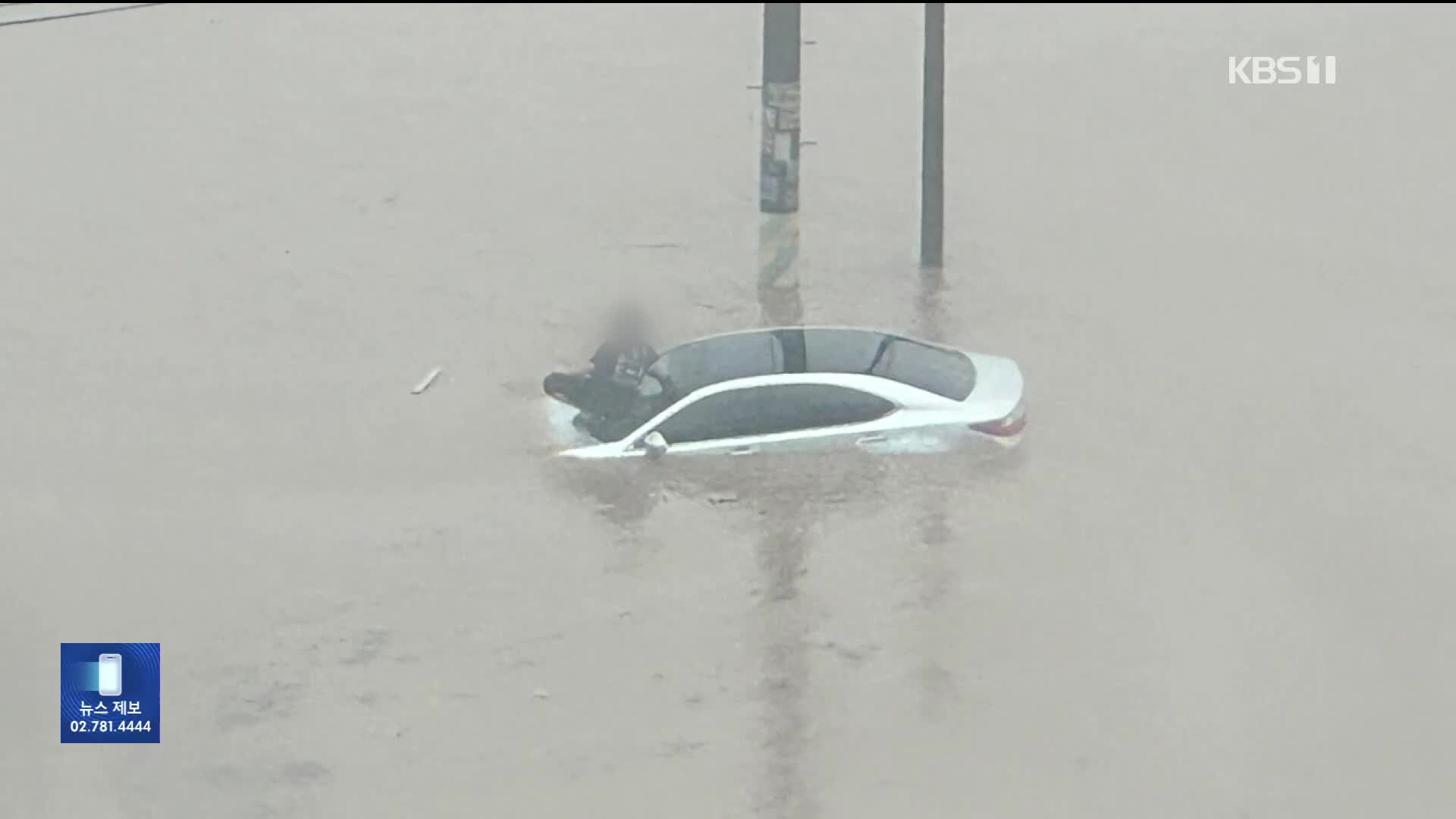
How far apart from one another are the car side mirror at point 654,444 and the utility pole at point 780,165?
3147mm

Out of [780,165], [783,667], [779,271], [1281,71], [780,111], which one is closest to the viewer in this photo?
[783,667]

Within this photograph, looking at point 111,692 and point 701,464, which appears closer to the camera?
point 111,692

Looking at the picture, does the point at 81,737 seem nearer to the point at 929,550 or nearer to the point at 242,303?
the point at 929,550

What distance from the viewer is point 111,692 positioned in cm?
985

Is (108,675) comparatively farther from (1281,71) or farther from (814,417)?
(1281,71)

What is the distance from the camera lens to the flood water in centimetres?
955

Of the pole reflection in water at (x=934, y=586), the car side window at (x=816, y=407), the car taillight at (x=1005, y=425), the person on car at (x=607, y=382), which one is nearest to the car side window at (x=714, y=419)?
the car side window at (x=816, y=407)

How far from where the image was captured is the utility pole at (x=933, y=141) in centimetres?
1548

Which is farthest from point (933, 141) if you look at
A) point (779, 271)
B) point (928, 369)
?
point (928, 369)

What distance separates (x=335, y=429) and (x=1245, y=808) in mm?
7080

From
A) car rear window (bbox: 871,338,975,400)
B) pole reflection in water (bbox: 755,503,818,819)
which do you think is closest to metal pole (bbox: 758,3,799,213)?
car rear window (bbox: 871,338,975,400)

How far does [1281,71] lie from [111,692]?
656 inches

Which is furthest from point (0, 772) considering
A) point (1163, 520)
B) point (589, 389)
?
point (1163, 520)

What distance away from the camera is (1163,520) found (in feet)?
39.2
